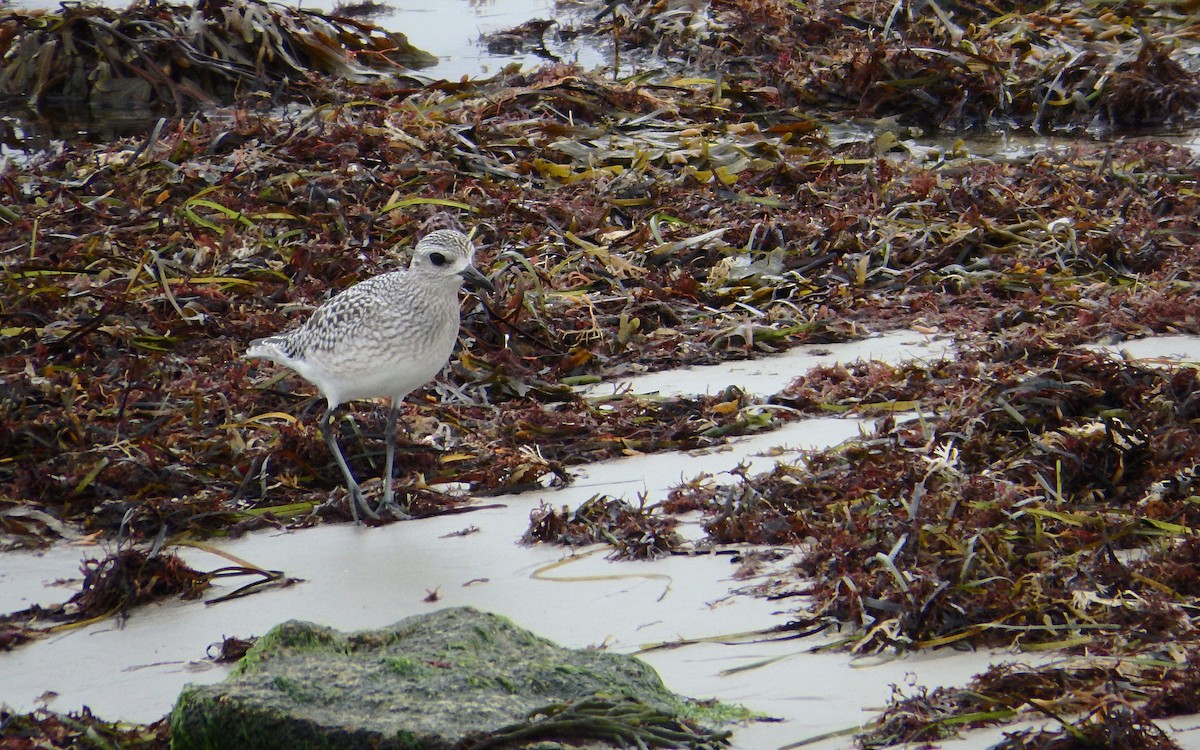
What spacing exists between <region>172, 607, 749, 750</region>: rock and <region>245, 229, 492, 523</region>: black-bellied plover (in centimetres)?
158

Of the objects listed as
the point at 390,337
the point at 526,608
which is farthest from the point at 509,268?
the point at 526,608

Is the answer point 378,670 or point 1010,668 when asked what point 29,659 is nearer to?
point 378,670

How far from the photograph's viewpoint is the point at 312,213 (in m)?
6.86

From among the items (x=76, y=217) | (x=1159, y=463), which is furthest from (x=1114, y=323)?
(x=76, y=217)

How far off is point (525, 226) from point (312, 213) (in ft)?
3.44

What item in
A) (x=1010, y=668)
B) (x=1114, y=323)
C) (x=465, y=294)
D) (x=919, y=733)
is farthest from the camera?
(x=465, y=294)

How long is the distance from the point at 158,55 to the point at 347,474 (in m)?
5.94

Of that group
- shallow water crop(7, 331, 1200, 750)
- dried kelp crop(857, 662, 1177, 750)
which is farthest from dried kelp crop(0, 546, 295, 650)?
dried kelp crop(857, 662, 1177, 750)

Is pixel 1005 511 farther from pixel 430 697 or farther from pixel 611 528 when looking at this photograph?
pixel 430 697

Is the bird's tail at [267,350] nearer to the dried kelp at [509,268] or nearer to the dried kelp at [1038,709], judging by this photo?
the dried kelp at [509,268]

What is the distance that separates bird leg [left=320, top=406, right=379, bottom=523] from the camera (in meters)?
4.66

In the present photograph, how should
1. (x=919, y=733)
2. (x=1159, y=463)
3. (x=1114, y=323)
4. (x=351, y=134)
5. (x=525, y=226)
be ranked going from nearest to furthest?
1. (x=919, y=733)
2. (x=1159, y=463)
3. (x=1114, y=323)
4. (x=525, y=226)
5. (x=351, y=134)

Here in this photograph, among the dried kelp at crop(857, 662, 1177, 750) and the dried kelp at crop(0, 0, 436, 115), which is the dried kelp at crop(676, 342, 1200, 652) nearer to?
the dried kelp at crop(857, 662, 1177, 750)

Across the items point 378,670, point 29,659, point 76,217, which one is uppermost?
point 76,217
